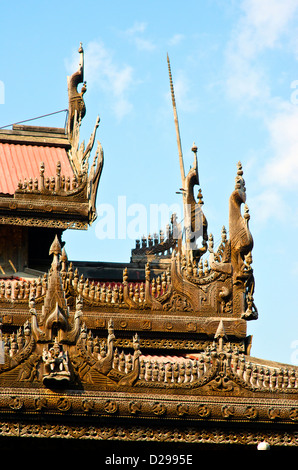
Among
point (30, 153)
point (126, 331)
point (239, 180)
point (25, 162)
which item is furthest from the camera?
point (30, 153)

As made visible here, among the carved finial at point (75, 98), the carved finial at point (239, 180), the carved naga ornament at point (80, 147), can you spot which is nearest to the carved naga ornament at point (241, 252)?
the carved finial at point (239, 180)

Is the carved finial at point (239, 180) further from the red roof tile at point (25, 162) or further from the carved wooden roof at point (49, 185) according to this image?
the red roof tile at point (25, 162)

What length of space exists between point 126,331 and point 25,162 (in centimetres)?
631

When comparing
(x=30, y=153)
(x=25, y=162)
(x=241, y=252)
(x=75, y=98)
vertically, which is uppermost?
(x=75, y=98)

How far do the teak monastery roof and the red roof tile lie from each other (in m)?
0.05

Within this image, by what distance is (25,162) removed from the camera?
88.3 ft

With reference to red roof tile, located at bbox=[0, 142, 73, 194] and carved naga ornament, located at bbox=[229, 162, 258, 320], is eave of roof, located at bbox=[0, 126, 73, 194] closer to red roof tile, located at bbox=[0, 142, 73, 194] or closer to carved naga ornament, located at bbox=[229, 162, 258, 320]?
red roof tile, located at bbox=[0, 142, 73, 194]

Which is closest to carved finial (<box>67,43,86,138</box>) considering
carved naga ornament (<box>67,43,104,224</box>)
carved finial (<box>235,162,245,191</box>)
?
carved naga ornament (<box>67,43,104,224</box>)

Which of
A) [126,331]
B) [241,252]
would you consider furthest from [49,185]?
[241,252]

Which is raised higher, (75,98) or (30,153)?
(75,98)

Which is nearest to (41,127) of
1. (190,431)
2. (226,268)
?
(226,268)

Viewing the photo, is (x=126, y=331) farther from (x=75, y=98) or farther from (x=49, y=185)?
(x=75, y=98)

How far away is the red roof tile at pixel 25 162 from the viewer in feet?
85.4

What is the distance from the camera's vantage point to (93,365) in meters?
18.9
